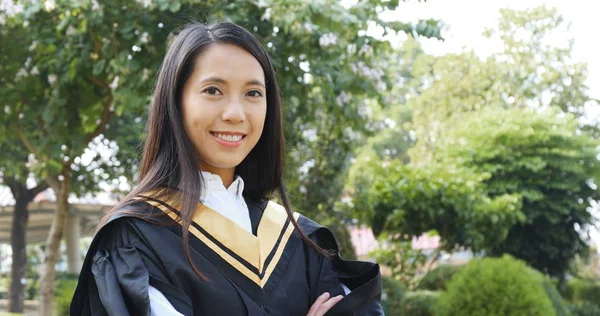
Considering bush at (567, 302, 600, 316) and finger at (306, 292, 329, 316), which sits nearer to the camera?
finger at (306, 292, 329, 316)

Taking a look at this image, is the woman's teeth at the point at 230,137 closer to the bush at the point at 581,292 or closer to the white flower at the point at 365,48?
the white flower at the point at 365,48

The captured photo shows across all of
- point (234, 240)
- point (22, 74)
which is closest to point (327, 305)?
point (234, 240)

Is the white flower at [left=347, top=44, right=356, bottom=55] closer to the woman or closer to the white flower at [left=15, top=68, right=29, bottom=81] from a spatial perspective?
the white flower at [left=15, top=68, right=29, bottom=81]

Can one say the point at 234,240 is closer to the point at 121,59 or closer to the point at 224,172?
the point at 224,172

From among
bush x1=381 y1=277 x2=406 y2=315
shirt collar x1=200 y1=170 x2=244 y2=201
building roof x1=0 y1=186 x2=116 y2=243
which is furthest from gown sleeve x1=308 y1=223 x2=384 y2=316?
building roof x1=0 y1=186 x2=116 y2=243

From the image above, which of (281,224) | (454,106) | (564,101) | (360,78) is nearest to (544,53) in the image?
(564,101)

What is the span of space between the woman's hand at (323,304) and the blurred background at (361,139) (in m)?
1.01

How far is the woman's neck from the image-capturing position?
2.03m

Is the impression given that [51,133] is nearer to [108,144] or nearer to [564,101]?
[108,144]

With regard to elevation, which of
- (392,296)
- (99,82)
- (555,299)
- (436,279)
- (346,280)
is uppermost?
(346,280)

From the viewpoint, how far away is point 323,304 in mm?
1986

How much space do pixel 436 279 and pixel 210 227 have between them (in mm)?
10514

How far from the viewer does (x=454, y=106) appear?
19.6 meters

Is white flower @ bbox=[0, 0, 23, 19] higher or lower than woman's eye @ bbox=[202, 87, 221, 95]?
lower
